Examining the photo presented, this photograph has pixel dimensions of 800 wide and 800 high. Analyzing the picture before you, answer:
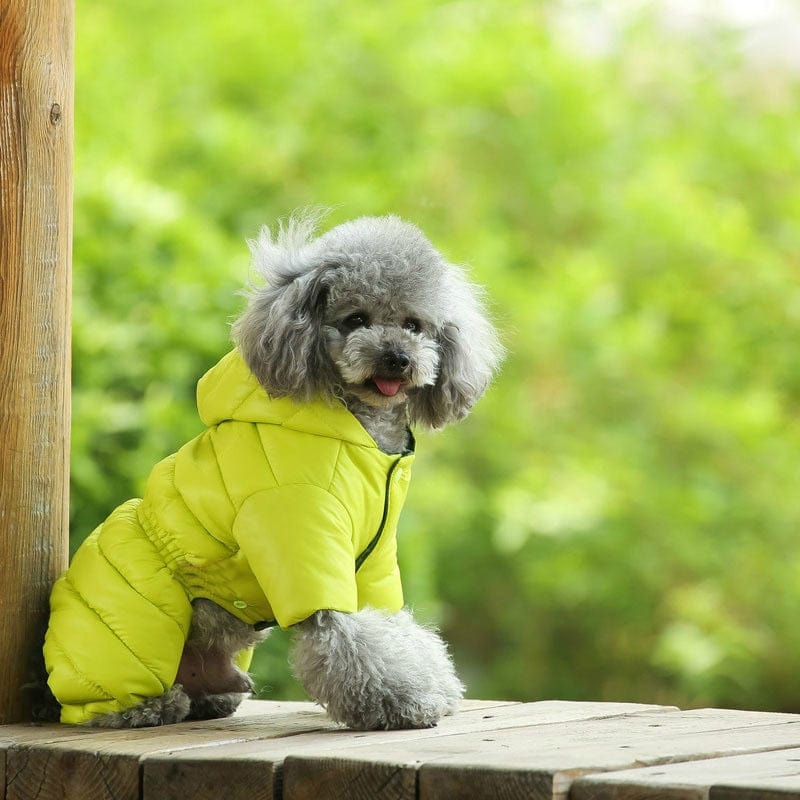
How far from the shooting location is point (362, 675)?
2.26 metres

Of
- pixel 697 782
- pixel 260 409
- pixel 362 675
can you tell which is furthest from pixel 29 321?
pixel 697 782

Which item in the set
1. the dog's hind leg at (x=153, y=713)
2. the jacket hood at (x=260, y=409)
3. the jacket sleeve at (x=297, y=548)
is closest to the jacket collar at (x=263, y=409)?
the jacket hood at (x=260, y=409)

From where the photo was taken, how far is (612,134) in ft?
23.0

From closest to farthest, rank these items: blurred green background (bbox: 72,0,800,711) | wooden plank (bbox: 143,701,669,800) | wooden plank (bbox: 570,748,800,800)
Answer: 1. wooden plank (bbox: 570,748,800,800)
2. wooden plank (bbox: 143,701,669,800)
3. blurred green background (bbox: 72,0,800,711)

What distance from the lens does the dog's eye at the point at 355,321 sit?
8.00 feet

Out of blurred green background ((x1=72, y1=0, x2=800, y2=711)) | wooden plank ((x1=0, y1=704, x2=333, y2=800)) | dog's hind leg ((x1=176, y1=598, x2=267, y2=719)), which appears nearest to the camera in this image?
wooden plank ((x1=0, y1=704, x2=333, y2=800))

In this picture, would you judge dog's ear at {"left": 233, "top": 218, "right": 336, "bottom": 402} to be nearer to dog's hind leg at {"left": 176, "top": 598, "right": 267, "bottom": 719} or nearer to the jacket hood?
the jacket hood

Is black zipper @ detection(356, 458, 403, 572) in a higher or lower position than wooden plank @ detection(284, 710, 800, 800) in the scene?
higher

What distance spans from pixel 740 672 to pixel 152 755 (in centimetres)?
454

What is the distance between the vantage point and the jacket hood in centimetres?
238

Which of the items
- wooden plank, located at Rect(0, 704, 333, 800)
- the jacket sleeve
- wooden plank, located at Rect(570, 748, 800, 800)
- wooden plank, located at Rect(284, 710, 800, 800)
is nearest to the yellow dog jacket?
the jacket sleeve

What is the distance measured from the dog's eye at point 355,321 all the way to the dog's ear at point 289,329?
0.05 m

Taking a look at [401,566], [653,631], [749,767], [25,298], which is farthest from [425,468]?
[749,767]

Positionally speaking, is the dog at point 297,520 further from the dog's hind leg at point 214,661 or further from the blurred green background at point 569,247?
the blurred green background at point 569,247
